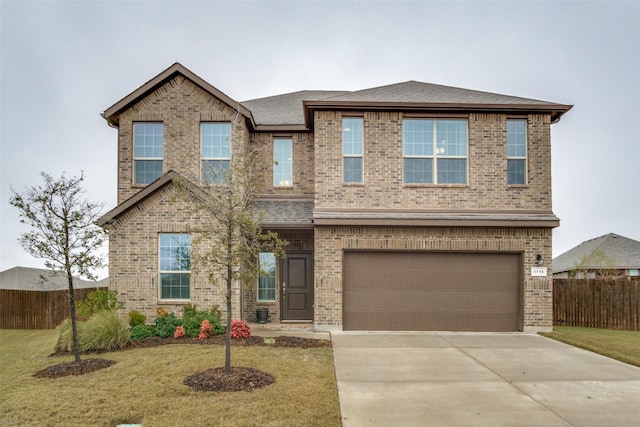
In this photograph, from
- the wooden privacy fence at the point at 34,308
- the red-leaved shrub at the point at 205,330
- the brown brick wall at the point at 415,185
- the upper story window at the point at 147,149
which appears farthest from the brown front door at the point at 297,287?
the wooden privacy fence at the point at 34,308

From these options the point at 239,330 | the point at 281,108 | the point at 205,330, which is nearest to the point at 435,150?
the point at 281,108

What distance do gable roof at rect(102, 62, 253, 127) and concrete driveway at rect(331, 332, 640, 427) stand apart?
802 cm

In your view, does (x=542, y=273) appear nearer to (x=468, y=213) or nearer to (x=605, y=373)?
(x=468, y=213)

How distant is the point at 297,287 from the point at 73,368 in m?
6.98

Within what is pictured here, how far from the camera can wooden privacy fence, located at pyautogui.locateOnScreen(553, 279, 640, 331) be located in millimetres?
14625

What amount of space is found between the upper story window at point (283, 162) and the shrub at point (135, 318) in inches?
226

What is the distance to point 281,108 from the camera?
54.6ft


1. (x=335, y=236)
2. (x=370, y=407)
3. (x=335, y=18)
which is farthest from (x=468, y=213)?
(x=335, y=18)

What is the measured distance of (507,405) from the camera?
21.0 feet

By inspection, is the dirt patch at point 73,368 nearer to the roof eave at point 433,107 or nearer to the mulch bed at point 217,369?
the mulch bed at point 217,369

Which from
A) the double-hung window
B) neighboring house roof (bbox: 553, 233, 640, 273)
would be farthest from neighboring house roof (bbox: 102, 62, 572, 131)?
neighboring house roof (bbox: 553, 233, 640, 273)

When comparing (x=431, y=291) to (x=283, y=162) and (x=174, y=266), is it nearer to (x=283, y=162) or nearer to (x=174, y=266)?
(x=283, y=162)

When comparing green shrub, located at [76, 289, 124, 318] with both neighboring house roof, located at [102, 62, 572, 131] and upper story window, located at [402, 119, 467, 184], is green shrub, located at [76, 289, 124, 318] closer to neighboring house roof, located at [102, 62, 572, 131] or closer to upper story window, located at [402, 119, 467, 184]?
neighboring house roof, located at [102, 62, 572, 131]

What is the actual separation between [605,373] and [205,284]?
32.0 ft
